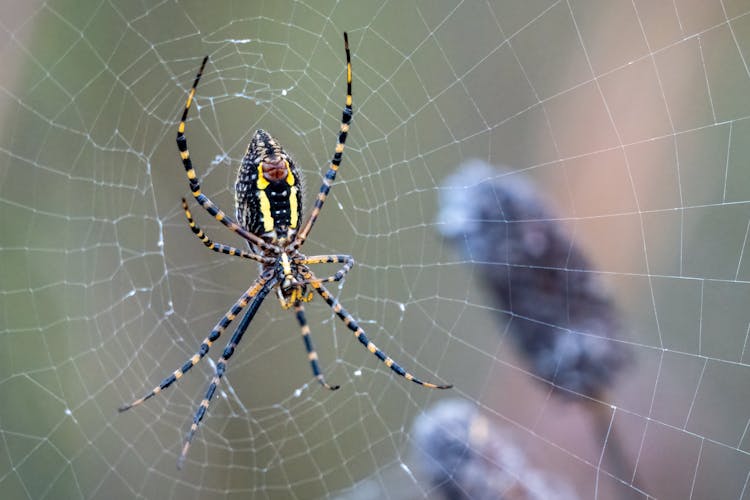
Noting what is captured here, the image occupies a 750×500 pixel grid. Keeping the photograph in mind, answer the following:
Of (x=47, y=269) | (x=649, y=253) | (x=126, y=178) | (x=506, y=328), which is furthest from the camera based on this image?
(x=126, y=178)

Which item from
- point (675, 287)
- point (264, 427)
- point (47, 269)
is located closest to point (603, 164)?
point (675, 287)

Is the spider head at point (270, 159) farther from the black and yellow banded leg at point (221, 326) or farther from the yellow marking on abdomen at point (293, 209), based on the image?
the black and yellow banded leg at point (221, 326)

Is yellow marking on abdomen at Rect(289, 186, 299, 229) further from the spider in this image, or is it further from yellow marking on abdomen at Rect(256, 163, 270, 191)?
yellow marking on abdomen at Rect(256, 163, 270, 191)

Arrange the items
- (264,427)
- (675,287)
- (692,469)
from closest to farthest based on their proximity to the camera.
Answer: (692,469) < (675,287) < (264,427)

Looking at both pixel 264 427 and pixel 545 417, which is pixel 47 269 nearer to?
pixel 264 427

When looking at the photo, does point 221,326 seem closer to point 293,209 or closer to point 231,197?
point 293,209

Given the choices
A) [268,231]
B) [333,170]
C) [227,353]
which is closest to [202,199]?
[268,231]

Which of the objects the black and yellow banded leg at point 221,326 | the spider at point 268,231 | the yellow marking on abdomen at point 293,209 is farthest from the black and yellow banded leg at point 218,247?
the yellow marking on abdomen at point 293,209

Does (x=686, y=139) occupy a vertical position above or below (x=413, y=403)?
above
